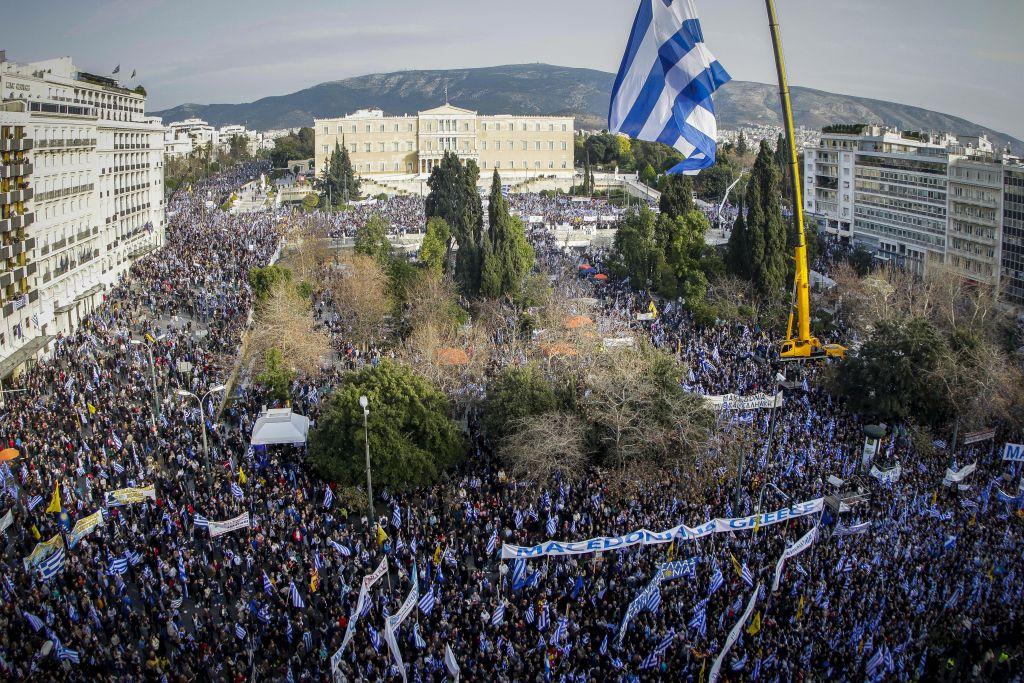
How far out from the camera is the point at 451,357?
1211 inches

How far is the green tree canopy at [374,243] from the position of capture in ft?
150

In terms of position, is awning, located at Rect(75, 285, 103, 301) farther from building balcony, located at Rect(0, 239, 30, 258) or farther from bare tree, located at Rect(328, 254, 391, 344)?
bare tree, located at Rect(328, 254, 391, 344)

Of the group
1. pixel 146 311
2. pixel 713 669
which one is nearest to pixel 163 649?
pixel 713 669

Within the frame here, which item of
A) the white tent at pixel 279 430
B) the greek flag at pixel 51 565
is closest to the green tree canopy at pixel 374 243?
the white tent at pixel 279 430

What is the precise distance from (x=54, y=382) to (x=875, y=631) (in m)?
27.1

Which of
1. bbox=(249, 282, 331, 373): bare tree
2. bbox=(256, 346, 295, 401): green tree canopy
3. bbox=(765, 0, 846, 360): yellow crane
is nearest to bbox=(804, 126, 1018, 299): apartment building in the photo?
bbox=(249, 282, 331, 373): bare tree

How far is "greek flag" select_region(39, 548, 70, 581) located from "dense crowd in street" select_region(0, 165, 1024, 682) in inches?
7.9

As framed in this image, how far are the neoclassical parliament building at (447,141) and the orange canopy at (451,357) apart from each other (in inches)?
2610

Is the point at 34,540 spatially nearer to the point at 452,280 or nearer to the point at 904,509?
the point at 904,509

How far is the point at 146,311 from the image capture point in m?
40.7

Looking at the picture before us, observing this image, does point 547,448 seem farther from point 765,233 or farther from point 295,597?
point 765,233

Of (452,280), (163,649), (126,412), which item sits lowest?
(163,649)

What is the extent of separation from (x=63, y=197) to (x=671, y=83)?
34579mm

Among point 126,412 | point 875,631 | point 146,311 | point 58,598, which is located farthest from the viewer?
point 146,311
